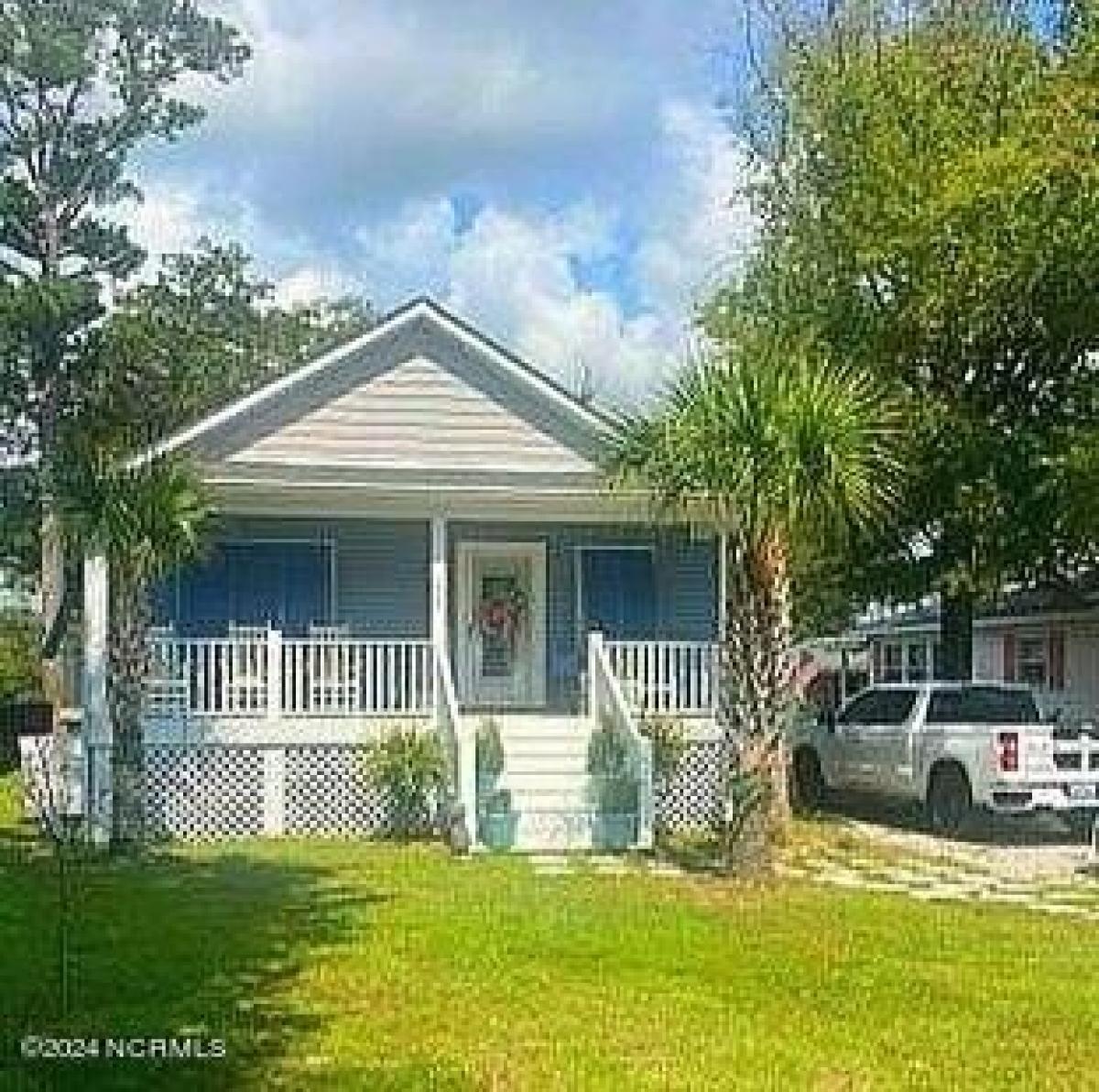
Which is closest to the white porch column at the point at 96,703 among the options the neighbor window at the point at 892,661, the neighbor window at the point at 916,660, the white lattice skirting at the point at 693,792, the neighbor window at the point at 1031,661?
the white lattice skirting at the point at 693,792

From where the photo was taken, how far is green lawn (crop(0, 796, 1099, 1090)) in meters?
8.91

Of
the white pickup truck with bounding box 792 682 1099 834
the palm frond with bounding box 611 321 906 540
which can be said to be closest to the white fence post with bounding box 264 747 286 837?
the palm frond with bounding box 611 321 906 540

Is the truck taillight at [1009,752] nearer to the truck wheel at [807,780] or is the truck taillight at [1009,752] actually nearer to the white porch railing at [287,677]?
the truck wheel at [807,780]

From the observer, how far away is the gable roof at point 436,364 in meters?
22.0

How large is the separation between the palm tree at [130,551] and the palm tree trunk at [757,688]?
530 centimetres

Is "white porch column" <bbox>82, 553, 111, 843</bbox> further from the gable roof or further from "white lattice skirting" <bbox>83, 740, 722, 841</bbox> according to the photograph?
the gable roof

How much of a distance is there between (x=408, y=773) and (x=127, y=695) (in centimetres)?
338

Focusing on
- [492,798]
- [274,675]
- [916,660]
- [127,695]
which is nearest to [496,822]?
[492,798]

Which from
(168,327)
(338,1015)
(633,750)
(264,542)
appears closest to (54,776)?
(264,542)

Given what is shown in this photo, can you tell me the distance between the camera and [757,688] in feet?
56.7

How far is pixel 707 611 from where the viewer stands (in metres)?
25.2

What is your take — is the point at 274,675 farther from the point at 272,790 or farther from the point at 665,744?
the point at 665,744

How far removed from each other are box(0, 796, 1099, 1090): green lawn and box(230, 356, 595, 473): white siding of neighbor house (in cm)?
669

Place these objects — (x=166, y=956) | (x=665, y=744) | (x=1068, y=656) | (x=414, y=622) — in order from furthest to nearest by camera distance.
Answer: (x=1068, y=656) → (x=414, y=622) → (x=665, y=744) → (x=166, y=956)
